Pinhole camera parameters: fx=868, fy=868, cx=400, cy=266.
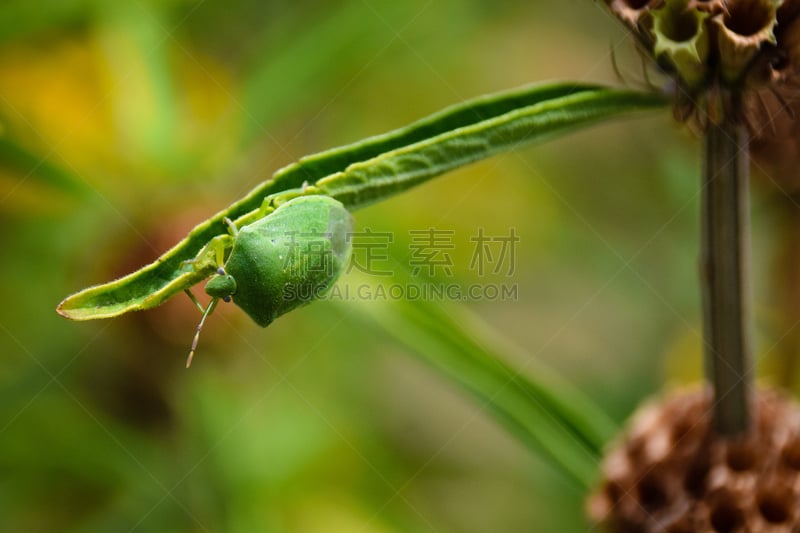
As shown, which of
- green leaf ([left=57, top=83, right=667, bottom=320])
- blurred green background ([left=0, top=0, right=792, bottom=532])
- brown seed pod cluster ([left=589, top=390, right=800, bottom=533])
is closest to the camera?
green leaf ([left=57, top=83, right=667, bottom=320])

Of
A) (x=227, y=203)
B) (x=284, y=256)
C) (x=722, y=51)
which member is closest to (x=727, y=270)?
(x=722, y=51)

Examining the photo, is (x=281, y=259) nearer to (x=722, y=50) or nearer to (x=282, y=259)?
(x=282, y=259)

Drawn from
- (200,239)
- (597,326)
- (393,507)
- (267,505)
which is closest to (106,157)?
(267,505)

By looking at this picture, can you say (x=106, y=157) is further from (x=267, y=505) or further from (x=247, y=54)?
(x=267, y=505)

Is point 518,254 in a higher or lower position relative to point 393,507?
higher

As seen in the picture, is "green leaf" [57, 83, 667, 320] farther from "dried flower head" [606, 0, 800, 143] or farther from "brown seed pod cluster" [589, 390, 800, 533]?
"brown seed pod cluster" [589, 390, 800, 533]

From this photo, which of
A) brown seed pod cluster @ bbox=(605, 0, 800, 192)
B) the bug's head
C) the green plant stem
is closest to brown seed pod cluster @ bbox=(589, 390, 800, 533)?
the green plant stem
